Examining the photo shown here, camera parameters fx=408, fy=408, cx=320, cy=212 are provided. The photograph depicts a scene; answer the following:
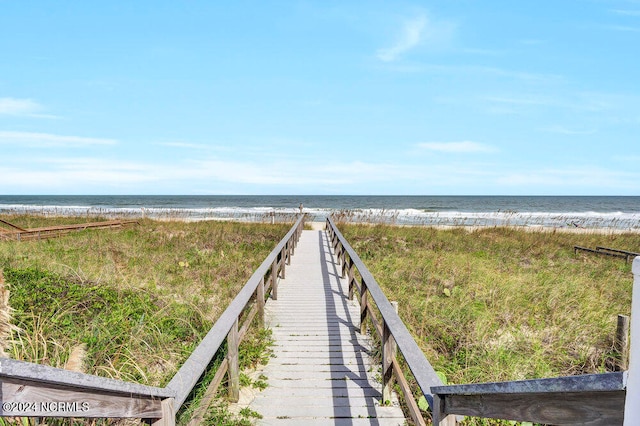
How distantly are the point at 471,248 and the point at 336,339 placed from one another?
12618mm

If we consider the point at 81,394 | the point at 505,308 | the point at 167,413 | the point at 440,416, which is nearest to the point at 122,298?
the point at 167,413

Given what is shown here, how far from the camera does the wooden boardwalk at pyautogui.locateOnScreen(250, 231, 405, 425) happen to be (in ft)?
12.8

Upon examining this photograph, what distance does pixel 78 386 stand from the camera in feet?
4.88

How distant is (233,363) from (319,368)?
1.35 metres

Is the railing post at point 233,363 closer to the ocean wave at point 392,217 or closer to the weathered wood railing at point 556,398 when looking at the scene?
the weathered wood railing at point 556,398

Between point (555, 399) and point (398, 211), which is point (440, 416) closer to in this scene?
point (555, 399)

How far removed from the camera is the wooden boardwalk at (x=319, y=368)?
12.8 feet

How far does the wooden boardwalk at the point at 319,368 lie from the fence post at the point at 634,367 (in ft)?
10.5

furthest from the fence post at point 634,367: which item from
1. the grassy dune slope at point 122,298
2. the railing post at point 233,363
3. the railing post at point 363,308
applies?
the railing post at point 363,308

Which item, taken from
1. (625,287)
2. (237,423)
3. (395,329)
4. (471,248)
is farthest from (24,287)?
(471,248)

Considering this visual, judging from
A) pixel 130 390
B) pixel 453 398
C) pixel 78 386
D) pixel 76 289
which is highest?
pixel 78 386

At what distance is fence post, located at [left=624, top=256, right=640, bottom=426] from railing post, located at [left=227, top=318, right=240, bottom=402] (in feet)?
11.1

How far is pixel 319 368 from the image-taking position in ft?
16.0

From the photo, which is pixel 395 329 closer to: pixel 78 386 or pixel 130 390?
pixel 130 390
